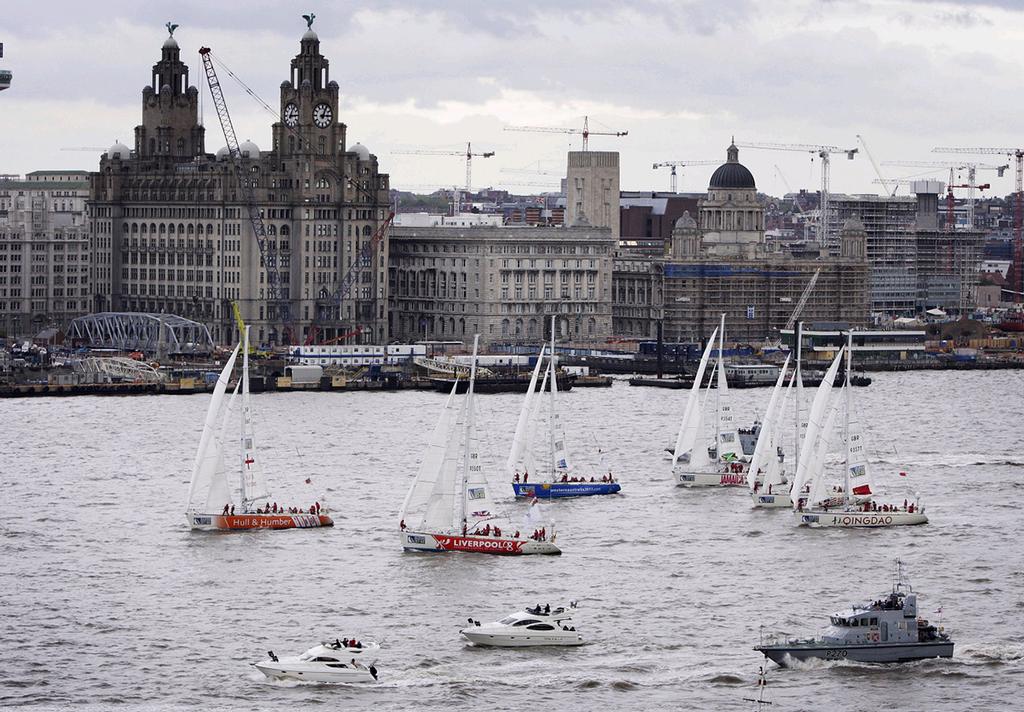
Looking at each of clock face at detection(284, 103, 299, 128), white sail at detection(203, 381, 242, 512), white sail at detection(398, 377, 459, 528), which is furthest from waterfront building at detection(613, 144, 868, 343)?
white sail at detection(398, 377, 459, 528)

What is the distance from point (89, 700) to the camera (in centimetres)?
5916

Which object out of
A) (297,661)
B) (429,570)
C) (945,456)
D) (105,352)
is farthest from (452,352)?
(297,661)

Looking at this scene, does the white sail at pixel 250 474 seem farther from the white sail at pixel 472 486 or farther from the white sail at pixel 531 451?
the white sail at pixel 531 451

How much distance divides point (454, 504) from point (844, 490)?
15422 millimetres

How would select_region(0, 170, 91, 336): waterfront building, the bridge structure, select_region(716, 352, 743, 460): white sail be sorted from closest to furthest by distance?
select_region(716, 352, 743, 460): white sail, the bridge structure, select_region(0, 170, 91, 336): waterfront building

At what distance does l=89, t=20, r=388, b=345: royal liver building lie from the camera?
174000mm

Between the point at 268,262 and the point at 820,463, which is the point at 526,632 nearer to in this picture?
the point at 820,463

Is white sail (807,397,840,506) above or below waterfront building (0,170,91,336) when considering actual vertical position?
below

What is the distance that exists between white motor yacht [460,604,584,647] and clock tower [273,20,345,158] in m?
114

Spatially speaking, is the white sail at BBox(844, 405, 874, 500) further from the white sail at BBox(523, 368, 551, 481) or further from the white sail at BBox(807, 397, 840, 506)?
the white sail at BBox(523, 368, 551, 481)

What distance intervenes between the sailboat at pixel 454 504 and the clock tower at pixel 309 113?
99816 millimetres

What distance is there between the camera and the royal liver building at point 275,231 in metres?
174

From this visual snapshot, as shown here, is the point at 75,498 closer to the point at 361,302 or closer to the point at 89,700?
the point at 89,700

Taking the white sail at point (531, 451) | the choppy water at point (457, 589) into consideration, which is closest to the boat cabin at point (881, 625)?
the choppy water at point (457, 589)
